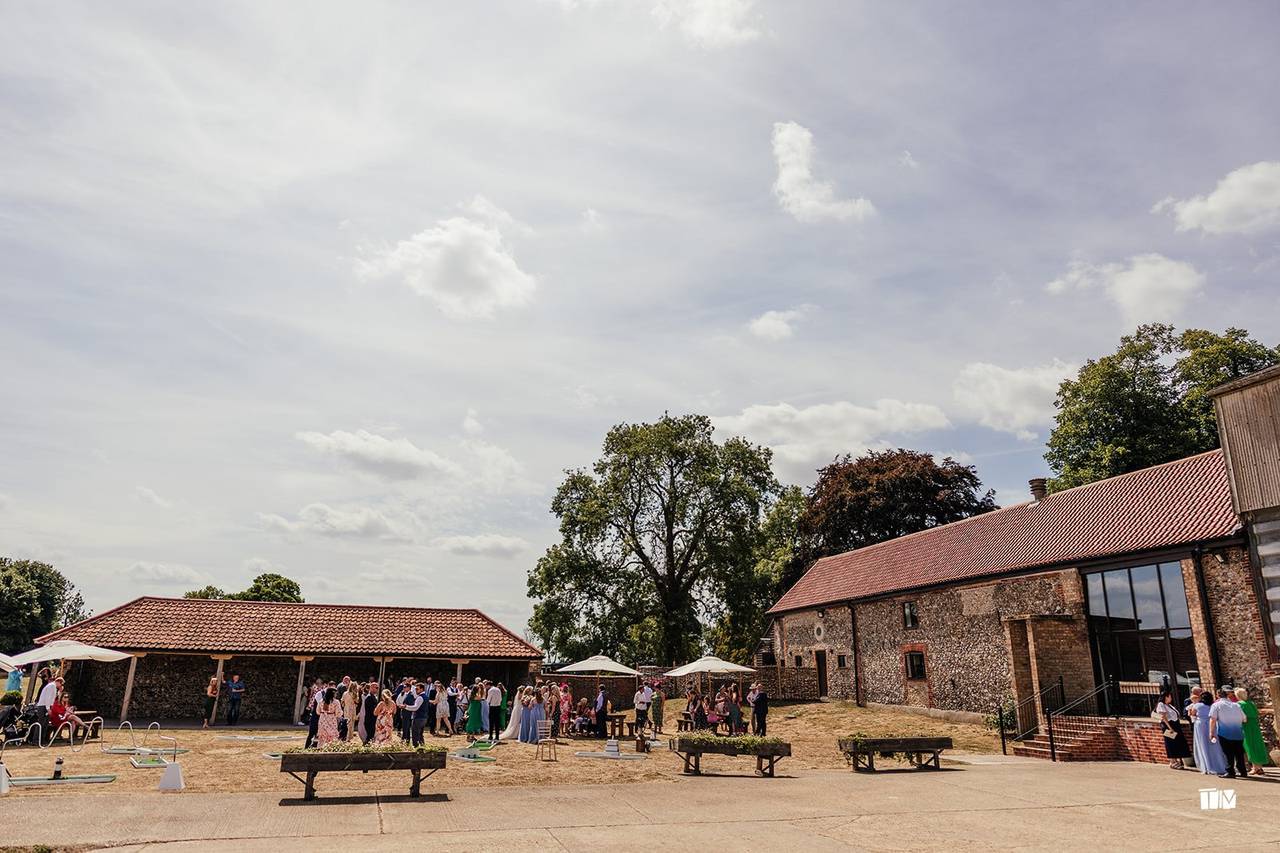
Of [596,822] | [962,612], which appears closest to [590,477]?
[962,612]

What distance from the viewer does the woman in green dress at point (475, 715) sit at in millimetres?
21375

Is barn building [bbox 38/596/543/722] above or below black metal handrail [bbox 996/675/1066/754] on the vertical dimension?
above

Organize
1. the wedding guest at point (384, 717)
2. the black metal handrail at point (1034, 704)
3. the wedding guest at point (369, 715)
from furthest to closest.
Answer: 1. the black metal handrail at point (1034, 704)
2. the wedding guest at point (369, 715)
3. the wedding guest at point (384, 717)

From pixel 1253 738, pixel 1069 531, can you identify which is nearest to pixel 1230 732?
pixel 1253 738

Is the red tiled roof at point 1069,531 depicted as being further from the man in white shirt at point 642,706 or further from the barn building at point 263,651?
the barn building at point 263,651

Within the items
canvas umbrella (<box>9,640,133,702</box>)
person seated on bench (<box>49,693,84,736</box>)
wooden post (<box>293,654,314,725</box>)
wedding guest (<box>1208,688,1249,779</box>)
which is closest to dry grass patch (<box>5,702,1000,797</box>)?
person seated on bench (<box>49,693,84,736</box>)

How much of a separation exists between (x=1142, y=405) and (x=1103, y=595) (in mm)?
19926

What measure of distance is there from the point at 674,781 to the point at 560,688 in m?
9.54

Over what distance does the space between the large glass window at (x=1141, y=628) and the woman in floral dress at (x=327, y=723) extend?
60.9 ft

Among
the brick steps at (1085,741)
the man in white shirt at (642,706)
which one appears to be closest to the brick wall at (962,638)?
the brick steps at (1085,741)

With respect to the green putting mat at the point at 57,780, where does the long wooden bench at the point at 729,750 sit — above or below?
above

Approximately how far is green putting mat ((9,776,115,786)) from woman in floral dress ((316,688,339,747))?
4.46 m

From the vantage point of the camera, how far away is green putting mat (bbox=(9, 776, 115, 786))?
1167 cm

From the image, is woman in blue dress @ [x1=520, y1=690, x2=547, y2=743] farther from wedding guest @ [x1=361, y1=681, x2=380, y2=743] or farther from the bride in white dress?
wedding guest @ [x1=361, y1=681, x2=380, y2=743]
